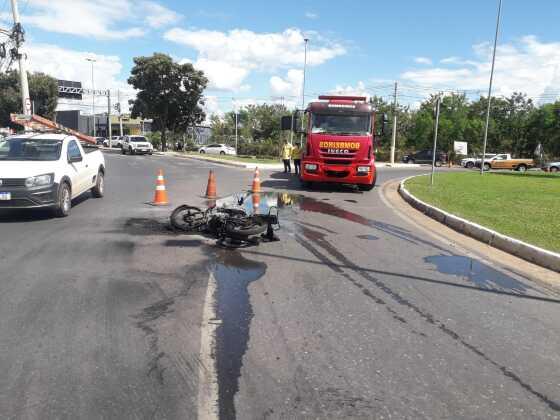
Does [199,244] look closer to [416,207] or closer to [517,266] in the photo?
[517,266]

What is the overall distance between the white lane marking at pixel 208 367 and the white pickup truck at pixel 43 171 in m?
5.37

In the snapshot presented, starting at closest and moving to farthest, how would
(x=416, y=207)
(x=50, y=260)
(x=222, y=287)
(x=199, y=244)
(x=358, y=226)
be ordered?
(x=222, y=287) < (x=50, y=260) < (x=199, y=244) < (x=358, y=226) < (x=416, y=207)

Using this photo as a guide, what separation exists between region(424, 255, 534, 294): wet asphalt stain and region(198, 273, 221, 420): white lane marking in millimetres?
3261

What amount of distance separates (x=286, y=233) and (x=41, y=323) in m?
4.73

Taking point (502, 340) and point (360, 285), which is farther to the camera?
point (360, 285)

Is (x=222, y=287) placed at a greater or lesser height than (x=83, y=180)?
lesser

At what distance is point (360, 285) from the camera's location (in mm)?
5383

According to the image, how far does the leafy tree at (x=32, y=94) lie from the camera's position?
197ft

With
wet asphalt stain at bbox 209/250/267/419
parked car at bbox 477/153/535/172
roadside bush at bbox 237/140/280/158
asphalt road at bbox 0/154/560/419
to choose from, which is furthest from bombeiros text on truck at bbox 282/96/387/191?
parked car at bbox 477/153/535/172

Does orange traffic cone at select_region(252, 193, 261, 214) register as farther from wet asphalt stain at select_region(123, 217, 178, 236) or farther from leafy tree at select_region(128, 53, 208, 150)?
leafy tree at select_region(128, 53, 208, 150)

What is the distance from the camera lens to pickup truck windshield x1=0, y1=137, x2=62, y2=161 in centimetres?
949

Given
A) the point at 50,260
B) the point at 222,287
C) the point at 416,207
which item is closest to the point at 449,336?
the point at 222,287

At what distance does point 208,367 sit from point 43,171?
689cm

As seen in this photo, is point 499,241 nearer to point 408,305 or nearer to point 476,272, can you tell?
point 476,272
